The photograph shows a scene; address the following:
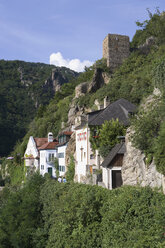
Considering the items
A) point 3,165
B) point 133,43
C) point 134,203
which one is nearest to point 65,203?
point 134,203

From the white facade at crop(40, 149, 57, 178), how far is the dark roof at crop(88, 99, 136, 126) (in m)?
17.6

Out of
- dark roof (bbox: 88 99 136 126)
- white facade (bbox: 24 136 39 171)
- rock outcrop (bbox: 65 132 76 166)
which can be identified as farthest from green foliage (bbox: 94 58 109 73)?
dark roof (bbox: 88 99 136 126)

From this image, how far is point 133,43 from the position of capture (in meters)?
73.5

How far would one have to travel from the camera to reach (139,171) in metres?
19.2

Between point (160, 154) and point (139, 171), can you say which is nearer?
point (160, 154)

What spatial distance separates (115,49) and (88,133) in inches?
1370

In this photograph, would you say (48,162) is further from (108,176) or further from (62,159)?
(108,176)

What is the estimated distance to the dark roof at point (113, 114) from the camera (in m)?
30.5

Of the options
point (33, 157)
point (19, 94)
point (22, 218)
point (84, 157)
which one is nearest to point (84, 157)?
point (84, 157)

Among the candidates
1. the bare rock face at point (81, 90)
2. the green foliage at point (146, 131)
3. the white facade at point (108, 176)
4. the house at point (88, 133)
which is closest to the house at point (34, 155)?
the bare rock face at point (81, 90)

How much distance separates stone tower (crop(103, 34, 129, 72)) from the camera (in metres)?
60.4

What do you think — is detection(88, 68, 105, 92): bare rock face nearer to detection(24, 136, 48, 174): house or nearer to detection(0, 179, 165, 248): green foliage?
detection(24, 136, 48, 174): house

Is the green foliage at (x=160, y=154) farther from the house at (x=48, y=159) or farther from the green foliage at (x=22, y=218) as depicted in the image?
the house at (x=48, y=159)

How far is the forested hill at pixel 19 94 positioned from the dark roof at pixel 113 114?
237 feet
